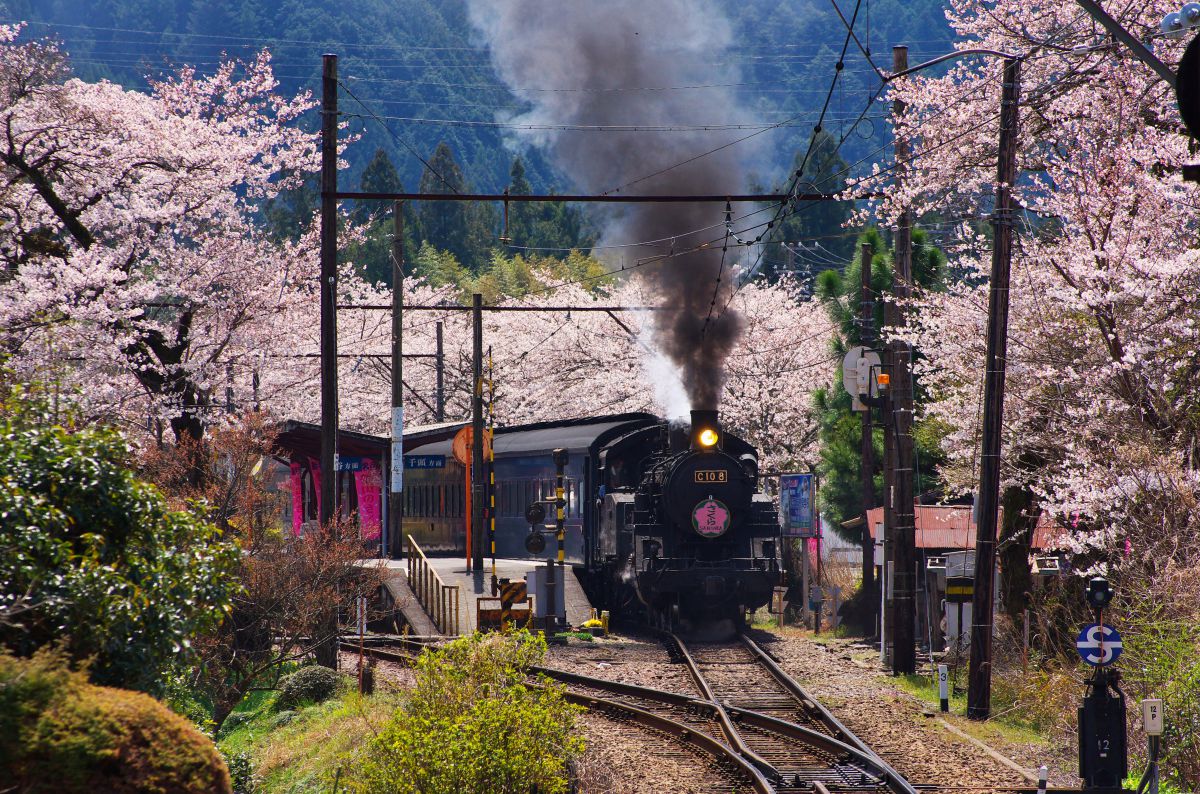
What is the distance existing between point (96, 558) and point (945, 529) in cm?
1759

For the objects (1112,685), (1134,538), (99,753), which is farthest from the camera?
(1134,538)

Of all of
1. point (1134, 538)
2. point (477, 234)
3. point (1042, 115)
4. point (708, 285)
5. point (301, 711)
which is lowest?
point (301, 711)

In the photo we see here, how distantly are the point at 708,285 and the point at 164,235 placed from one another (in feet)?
31.0

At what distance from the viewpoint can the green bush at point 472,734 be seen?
911 cm

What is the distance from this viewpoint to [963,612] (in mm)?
19156

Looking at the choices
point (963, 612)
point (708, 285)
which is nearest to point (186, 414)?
point (708, 285)

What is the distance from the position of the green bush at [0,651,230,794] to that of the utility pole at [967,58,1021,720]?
9957 millimetres

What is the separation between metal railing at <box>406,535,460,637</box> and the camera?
69.4ft

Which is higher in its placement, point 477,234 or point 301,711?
point 477,234

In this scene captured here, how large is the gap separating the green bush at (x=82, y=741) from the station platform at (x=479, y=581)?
14405 mm

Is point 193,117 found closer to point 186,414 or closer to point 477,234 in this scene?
point 186,414

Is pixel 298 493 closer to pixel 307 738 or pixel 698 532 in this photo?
pixel 698 532

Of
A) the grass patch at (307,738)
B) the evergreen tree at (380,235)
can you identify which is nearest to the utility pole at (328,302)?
the grass patch at (307,738)

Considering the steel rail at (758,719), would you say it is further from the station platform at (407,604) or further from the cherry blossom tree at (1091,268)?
the station platform at (407,604)
